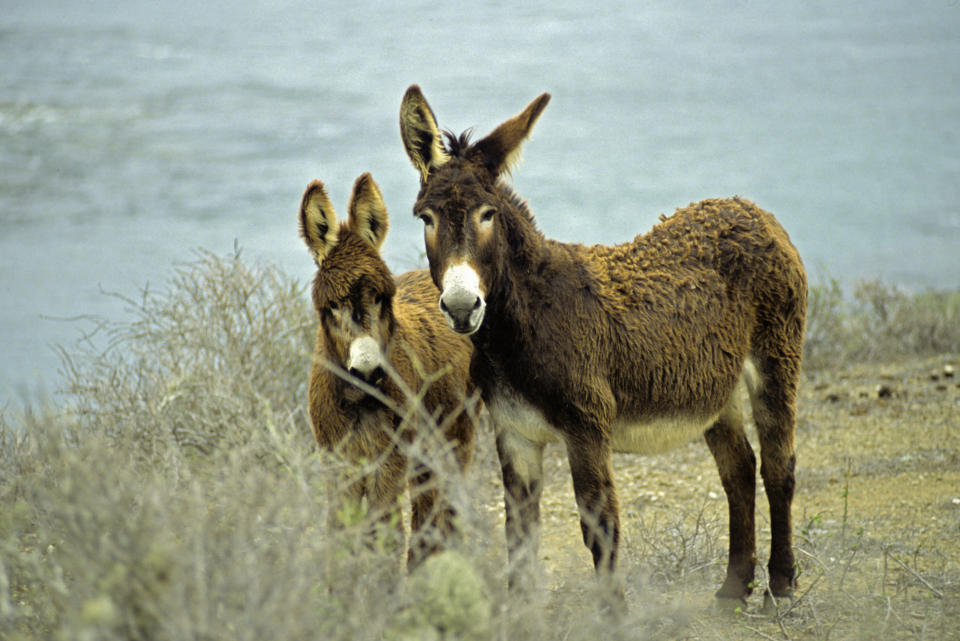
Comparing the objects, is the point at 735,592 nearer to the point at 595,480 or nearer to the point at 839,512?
the point at 595,480

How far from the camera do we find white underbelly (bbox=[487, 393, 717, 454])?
14.1 ft

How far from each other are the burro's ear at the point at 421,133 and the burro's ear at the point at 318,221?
0.46 metres

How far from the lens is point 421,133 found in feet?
14.2

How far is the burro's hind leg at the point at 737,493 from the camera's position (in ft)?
17.0

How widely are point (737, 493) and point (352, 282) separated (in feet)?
8.06

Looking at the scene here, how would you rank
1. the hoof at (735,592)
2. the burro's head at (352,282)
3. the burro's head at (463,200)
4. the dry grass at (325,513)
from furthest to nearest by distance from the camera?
the hoof at (735,592) < the burro's head at (352,282) < the burro's head at (463,200) < the dry grass at (325,513)

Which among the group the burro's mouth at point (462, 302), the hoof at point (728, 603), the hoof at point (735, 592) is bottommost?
the hoof at point (728, 603)

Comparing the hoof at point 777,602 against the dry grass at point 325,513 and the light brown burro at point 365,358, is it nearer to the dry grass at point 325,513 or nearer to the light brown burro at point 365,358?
the dry grass at point 325,513

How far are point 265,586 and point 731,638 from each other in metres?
2.95

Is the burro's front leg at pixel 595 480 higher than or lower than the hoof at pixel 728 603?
higher

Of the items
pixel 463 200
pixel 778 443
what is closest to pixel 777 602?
pixel 778 443

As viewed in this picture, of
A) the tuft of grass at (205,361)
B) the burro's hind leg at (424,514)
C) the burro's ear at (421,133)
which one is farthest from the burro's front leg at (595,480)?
the tuft of grass at (205,361)

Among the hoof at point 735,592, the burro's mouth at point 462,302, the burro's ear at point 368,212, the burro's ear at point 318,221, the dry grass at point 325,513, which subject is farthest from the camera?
the hoof at point 735,592

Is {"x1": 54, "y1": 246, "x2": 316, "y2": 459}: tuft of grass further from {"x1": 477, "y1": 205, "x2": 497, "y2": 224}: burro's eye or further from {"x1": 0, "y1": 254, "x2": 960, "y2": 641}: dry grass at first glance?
{"x1": 477, "y1": 205, "x2": 497, "y2": 224}: burro's eye
